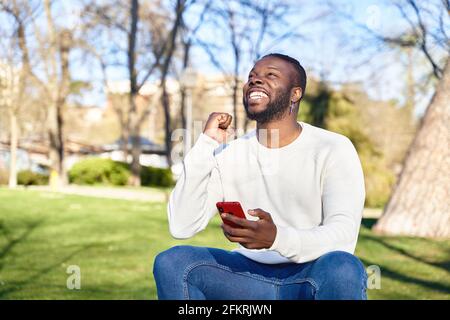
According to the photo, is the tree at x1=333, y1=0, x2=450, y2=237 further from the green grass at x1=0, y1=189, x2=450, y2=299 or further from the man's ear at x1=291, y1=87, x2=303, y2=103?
the man's ear at x1=291, y1=87, x2=303, y2=103

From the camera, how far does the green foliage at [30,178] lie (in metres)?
29.8

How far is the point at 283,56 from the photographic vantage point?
8.67 feet

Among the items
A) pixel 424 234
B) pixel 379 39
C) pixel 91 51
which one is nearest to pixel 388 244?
pixel 424 234

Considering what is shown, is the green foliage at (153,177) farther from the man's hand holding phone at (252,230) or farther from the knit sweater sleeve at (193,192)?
the man's hand holding phone at (252,230)

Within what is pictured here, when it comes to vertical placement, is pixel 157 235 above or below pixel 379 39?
below

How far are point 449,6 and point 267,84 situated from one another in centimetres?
760

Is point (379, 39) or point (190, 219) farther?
point (379, 39)

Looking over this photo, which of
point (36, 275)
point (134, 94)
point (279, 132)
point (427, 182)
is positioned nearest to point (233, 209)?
point (279, 132)

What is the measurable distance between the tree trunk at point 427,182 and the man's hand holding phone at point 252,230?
28.5 feet

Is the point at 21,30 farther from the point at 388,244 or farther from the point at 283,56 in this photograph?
the point at 283,56

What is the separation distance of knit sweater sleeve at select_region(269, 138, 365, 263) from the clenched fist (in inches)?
15.8

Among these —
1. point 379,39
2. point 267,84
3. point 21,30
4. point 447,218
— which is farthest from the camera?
point 21,30

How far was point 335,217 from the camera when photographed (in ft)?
7.90

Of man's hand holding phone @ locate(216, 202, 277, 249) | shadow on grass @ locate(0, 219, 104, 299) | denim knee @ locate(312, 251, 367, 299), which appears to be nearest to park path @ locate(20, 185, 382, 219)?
shadow on grass @ locate(0, 219, 104, 299)
